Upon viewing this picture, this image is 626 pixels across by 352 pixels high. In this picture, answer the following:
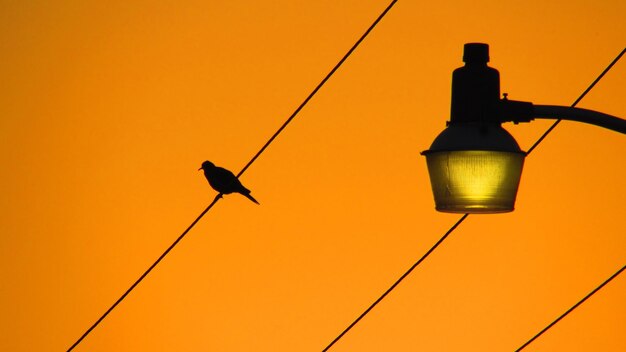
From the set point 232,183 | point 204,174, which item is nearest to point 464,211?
point 232,183

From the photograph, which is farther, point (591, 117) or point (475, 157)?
point (475, 157)

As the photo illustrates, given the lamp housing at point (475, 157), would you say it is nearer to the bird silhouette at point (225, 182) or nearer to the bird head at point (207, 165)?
the bird silhouette at point (225, 182)

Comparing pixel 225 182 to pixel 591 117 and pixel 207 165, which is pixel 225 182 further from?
pixel 591 117

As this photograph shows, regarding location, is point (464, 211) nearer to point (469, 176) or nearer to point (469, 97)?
point (469, 176)

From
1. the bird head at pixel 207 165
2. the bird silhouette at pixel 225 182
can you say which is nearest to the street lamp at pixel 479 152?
the bird silhouette at pixel 225 182

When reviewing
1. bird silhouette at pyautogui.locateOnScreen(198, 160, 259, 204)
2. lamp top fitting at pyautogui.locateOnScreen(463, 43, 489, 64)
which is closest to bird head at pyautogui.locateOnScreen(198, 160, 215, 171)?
bird silhouette at pyautogui.locateOnScreen(198, 160, 259, 204)

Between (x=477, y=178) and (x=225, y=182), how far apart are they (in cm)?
532

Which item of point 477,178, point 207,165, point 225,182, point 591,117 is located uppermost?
point 207,165

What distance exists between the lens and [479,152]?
2.39 meters

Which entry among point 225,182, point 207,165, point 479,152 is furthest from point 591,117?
point 207,165

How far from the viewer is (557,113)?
2354 millimetres

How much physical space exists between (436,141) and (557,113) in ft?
1.02

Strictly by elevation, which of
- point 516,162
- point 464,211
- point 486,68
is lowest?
point 464,211

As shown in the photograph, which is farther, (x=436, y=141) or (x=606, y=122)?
(x=436, y=141)
